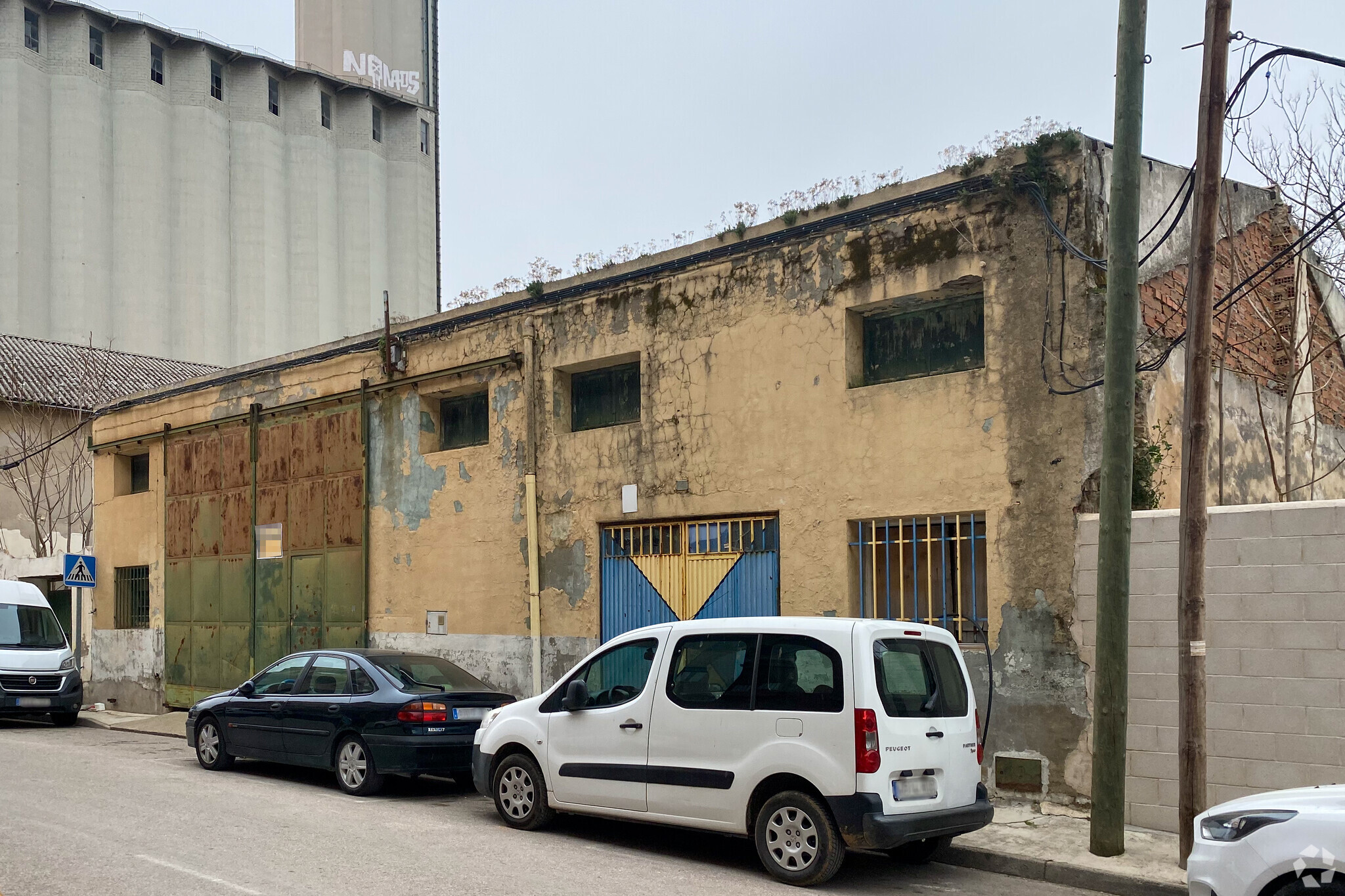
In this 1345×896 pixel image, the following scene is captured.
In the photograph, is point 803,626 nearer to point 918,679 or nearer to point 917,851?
point 918,679

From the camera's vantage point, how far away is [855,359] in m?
11.9

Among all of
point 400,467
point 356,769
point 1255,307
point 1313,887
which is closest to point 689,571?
point 356,769

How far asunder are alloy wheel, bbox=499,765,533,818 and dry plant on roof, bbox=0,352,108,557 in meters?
23.0

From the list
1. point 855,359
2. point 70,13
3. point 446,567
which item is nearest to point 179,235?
point 70,13

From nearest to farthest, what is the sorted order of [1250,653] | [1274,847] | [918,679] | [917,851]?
[1274,847]
[918,679]
[917,851]
[1250,653]

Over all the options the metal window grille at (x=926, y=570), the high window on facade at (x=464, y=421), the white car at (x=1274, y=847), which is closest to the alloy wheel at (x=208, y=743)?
the high window on facade at (x=464, y=421)

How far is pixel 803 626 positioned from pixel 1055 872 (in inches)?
93.7

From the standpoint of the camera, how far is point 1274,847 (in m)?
5.56

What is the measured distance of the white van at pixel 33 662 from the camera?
58.1 feet

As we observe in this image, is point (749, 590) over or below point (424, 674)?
over

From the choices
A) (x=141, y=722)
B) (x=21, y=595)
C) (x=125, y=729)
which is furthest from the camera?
(x=21, y=595)

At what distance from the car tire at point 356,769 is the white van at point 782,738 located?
244 cm

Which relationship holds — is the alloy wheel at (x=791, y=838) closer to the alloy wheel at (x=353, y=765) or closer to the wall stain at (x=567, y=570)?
the alloy wheel at (x=353, y=765)

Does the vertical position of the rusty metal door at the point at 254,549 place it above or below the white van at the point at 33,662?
above
